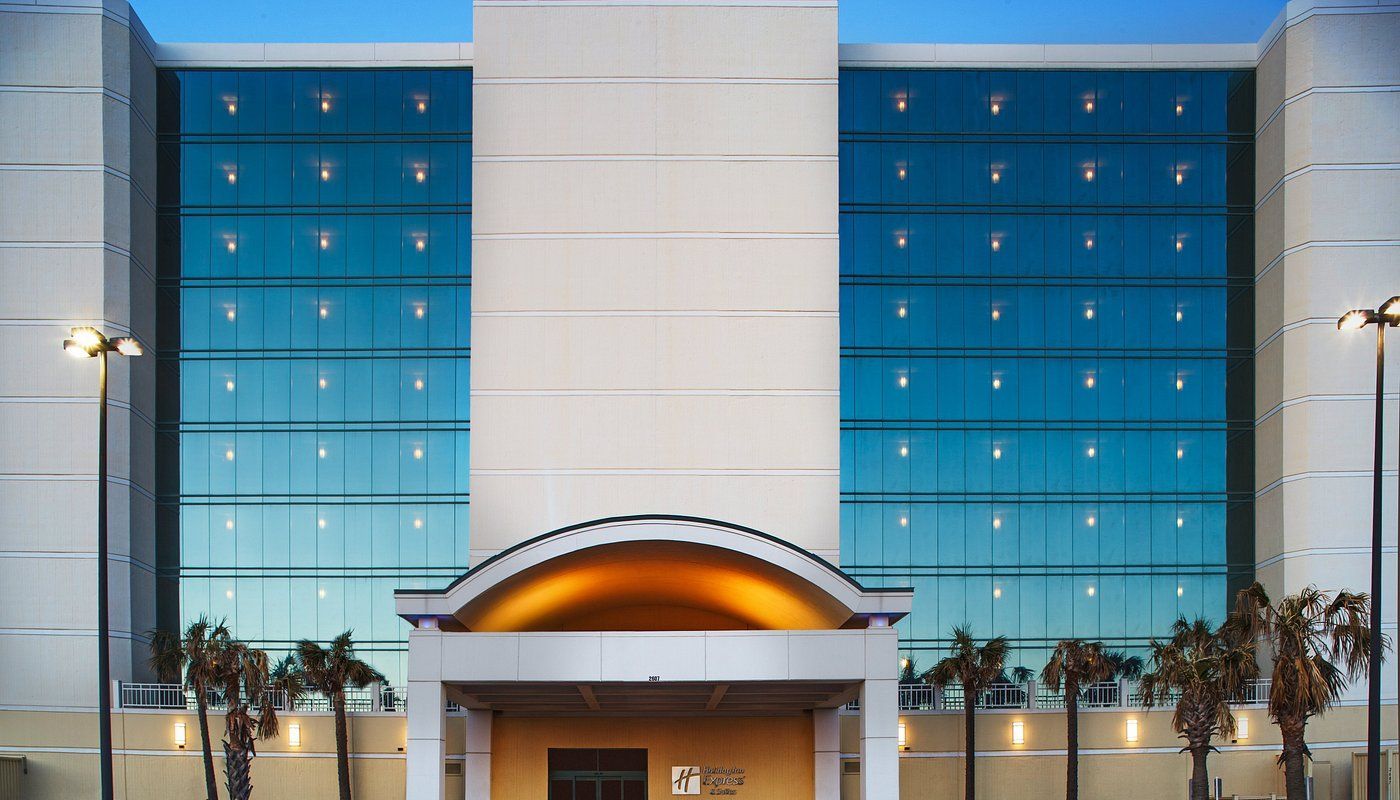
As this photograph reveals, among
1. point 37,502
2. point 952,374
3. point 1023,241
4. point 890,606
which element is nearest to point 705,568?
point 890,606

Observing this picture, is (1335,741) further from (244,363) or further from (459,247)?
(244,363)

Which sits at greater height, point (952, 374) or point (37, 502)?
point (952, 374)

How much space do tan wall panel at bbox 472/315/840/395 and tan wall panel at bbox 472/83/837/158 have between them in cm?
516

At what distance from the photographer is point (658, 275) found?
38.4 meters

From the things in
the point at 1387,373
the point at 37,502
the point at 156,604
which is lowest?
the point at 156,604

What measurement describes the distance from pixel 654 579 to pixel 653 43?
17064 millimetres

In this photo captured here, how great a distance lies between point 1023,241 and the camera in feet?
137

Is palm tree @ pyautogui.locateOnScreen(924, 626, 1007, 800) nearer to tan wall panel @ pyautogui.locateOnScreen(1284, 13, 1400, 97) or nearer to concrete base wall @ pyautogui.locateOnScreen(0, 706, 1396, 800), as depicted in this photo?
concrete base wall @ pyautogui.locateOnScreen(0, 706, 1396, 800)

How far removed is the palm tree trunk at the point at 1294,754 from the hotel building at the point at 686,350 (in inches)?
364

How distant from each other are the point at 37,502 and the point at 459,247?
14597 millimetres

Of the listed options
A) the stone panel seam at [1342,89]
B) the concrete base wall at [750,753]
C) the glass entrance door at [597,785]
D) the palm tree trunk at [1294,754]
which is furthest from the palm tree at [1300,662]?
the stone panel seam at [1342,89]

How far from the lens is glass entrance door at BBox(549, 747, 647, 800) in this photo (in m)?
36.0

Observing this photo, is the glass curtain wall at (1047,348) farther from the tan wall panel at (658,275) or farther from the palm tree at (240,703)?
the palm tree at (240,703)

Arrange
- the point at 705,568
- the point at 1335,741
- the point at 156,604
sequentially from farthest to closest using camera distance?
the point at 156,604 → the point at 1335,741 → the point at 705,568
